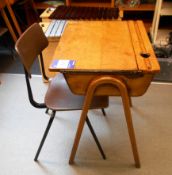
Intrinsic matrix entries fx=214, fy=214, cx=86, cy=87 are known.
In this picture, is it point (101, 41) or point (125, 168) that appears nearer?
point (101, 41)

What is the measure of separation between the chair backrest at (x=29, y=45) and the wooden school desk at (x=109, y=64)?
0.50 ft

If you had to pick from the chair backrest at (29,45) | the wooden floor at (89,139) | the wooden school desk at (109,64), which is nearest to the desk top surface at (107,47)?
the wooden school desk at (109,64)

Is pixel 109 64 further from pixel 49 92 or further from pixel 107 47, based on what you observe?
pixel 49 92

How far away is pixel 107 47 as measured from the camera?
3.78 ft

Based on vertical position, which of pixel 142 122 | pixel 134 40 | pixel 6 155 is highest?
pixel 134 40

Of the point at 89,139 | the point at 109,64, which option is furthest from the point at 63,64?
the point at 89,139

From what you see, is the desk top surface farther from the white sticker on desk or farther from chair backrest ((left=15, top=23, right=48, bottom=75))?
chair backrest ((left=15, top=23, right=48, bottom=75))

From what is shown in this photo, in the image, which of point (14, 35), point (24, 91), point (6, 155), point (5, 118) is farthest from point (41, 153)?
point (14, 35)

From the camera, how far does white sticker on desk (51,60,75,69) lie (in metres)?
0.98

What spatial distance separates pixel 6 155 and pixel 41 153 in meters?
0.24

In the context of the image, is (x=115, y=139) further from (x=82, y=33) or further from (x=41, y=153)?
(x=82, y=33)

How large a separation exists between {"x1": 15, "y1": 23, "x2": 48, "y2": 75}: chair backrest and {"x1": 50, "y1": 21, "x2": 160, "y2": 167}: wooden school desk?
0.15 metres

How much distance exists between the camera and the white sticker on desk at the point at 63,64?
98 centimetres

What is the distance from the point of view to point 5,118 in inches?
68.5
